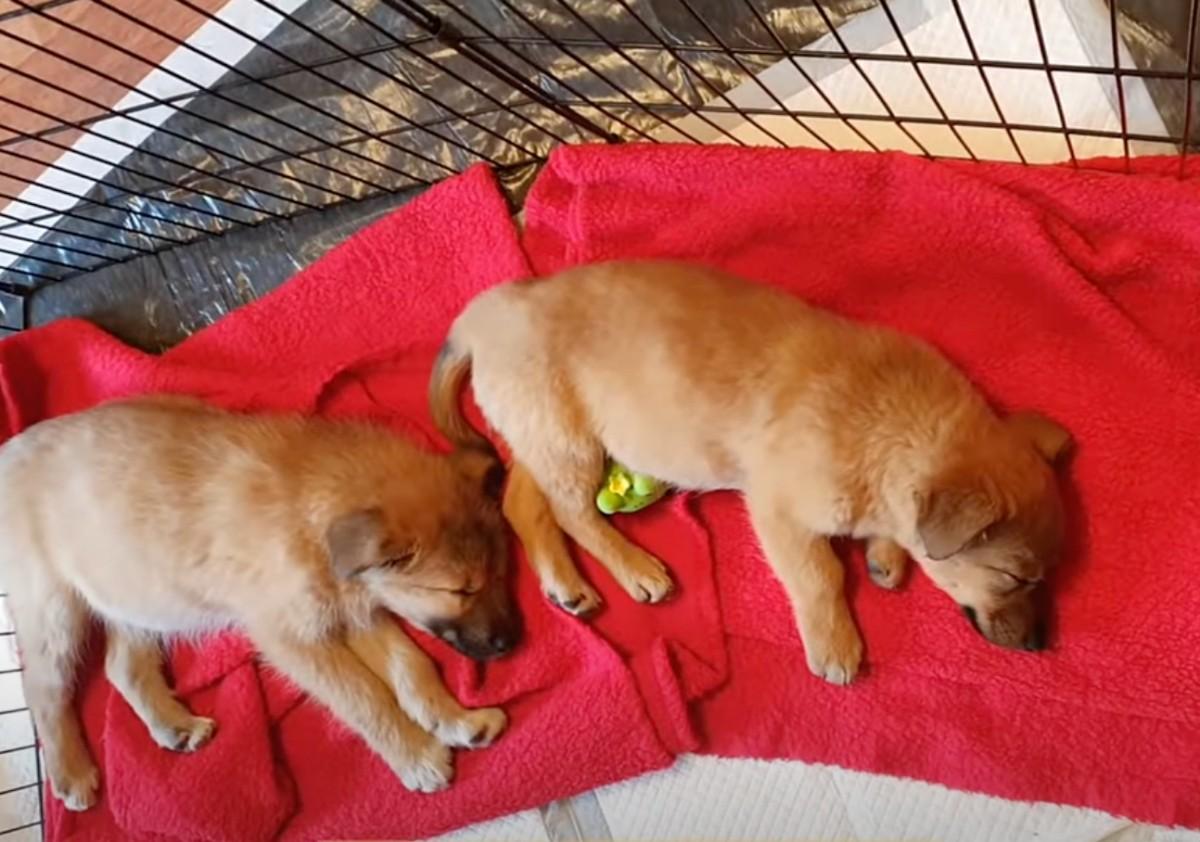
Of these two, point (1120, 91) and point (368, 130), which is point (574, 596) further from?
point (1120, 91)

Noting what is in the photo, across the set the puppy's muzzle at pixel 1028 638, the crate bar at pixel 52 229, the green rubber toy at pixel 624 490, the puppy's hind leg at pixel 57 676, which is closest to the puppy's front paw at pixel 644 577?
the green rubber toy at pixel 624 490

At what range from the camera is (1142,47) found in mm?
2875

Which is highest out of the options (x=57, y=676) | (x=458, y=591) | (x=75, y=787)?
(x=458, y=591)

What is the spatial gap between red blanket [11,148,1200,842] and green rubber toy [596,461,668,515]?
0.20 ft

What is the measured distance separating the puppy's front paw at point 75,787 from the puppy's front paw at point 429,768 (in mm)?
719

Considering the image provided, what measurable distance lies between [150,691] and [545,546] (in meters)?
0.95

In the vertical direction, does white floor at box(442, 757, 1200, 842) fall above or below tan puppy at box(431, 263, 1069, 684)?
below

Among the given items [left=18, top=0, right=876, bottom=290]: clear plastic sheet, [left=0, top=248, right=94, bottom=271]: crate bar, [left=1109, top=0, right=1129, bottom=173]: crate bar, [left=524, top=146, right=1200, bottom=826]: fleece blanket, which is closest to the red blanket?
[left=524, top=146, right=1200, bottom=826]: fleece blanket

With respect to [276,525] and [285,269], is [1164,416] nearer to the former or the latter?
[276,525]

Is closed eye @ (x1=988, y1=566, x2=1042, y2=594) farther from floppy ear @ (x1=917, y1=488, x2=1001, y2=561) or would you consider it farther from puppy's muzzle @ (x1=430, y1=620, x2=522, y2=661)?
puppy's muzzle @ (x1=430, y1=620, x2=522, y2=661)

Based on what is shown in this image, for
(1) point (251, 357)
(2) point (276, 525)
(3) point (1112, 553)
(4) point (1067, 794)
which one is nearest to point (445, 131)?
(1) point (251, 357)

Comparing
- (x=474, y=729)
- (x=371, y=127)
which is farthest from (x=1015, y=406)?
(x=371, y=127)

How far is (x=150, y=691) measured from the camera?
115 inches

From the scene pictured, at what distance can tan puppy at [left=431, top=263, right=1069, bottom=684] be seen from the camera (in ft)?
7.97
